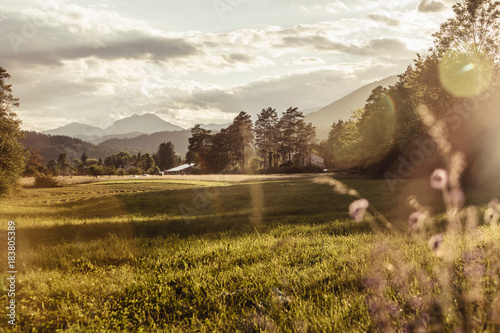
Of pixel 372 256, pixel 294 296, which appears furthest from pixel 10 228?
pixel 372 256

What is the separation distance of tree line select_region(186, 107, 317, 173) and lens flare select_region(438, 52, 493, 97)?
223 feet

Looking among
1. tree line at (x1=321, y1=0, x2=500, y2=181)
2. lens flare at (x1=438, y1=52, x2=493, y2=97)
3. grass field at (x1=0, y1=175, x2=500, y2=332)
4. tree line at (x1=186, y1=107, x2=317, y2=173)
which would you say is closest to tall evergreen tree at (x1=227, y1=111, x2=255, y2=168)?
tree line at (x1=186, y1=107, x2=317, y2=173)

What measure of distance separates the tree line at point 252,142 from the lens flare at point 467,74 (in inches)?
2671

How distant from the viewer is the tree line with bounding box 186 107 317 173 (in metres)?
103

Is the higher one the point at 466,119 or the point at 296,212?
the point at 466,119

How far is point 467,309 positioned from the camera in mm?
3131

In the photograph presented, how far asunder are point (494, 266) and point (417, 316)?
1899 mm

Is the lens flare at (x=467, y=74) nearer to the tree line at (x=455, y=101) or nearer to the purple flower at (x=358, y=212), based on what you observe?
the tree line at (x=455, y=101)

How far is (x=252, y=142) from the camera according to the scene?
11081cm

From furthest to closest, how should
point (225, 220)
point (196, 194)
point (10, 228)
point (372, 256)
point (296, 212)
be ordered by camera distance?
point (196, 194) < point (296, 212) < point (225, 220) < point (10, 228) < point (372, 256)

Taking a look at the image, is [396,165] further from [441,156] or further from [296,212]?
[296,212]

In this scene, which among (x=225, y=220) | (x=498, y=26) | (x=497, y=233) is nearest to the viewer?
(x=497, y=233)

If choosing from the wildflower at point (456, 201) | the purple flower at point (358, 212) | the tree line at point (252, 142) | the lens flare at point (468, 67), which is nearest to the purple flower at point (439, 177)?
the wildflower at point (456, 201)

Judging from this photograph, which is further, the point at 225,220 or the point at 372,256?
the point at 225,220
